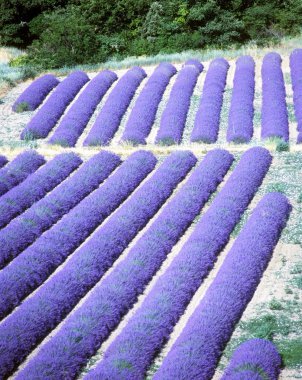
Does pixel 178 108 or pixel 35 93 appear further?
pixel 35 93

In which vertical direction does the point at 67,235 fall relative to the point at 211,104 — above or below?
below

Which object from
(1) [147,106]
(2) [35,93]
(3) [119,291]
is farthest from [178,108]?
(3) [119,291]

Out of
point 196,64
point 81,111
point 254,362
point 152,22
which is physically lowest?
point 254,362

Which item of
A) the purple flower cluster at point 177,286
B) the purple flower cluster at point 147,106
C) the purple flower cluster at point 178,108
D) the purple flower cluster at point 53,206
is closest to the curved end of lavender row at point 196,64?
the purple flower cluster at point 178,108

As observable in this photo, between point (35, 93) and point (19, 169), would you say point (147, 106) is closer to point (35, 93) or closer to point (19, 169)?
point (35, 93)

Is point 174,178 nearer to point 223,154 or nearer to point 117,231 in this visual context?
point 223,154

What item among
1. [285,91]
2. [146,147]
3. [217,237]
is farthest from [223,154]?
[285,91]
